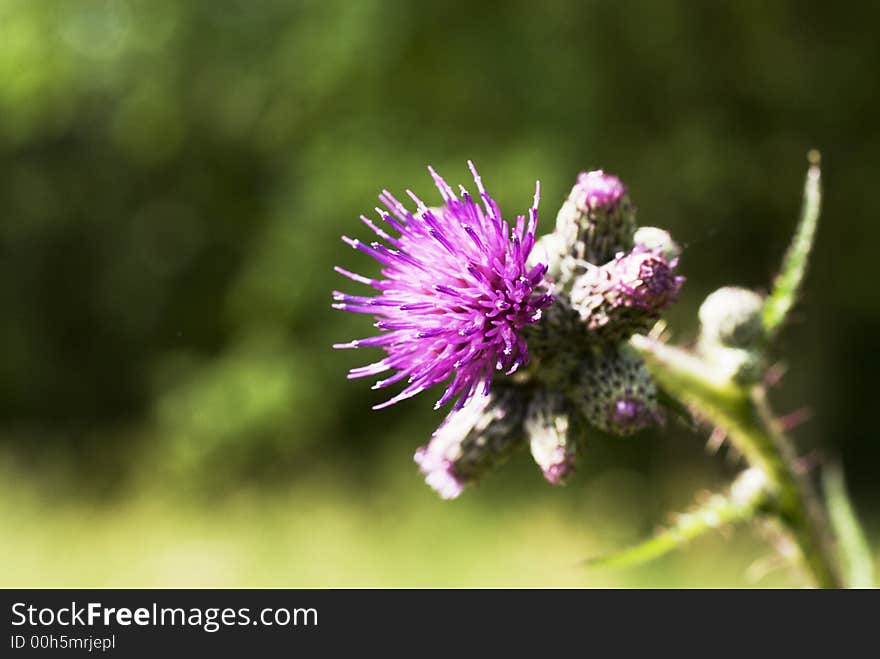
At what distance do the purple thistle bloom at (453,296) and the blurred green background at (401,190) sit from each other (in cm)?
662

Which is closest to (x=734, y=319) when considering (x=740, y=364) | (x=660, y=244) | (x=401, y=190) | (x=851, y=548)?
(x=740, y=364)

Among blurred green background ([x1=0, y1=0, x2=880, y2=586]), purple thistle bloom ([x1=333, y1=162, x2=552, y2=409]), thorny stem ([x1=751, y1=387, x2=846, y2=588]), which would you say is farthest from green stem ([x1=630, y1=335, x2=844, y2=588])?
blurred green background ([x1=0, y1=0, x2=880, y2=586])

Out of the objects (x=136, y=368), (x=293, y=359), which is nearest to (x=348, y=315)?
(x=293, y=359)

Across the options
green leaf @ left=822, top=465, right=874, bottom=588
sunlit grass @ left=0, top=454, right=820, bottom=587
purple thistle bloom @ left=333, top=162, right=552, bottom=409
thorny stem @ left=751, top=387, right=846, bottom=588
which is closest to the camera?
purple thistle bloom @ left=333, top=162, right=552, bottom=409

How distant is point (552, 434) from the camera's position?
87.0 inches

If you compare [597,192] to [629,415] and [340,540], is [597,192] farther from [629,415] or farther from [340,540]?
[340,540]

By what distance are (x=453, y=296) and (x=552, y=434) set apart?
1.40 ft

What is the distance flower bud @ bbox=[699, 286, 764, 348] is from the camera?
93.0 inches

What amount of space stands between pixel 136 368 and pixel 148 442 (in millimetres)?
2436

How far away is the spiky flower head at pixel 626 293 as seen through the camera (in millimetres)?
2072

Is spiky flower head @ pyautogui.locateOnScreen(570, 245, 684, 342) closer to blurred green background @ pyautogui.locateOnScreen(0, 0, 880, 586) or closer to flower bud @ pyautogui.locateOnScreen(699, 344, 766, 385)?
flower bud @ pyautogui.locateOnScreen(699, 344, 766, 385)

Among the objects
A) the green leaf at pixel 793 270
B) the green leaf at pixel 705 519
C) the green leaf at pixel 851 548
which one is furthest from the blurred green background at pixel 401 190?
the green leaf at pixel 793 270

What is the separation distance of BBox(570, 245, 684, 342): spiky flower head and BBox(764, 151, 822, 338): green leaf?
344 mm

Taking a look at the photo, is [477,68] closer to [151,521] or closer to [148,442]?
[151,521]
